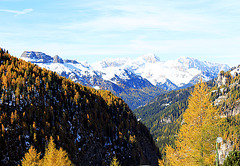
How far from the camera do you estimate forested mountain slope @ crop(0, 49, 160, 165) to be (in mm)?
74312

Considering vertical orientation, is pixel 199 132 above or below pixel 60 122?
above

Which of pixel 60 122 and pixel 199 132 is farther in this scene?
pixel 60 122

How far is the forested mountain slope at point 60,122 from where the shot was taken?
7431cm

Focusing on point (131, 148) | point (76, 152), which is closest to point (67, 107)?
point (76, 152)

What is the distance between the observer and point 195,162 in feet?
80.4

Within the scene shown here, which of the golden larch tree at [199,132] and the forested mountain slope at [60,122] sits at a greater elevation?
the golden larch tree at [199,132]

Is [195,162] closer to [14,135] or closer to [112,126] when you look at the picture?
[14,135]

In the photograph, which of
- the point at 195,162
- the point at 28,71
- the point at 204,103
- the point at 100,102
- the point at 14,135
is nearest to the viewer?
the point at 195,162

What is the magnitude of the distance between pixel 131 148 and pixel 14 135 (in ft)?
213

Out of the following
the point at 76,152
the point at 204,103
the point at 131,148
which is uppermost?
the point at 204,103

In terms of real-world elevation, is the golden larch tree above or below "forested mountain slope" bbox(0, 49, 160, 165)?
above

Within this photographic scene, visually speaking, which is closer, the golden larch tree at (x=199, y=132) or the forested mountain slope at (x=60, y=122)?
the golden larch tree at (x=199, y=132)

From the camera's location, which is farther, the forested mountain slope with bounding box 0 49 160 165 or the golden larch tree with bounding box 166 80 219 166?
the forested mountain slope with bounding box 0 49 160 165

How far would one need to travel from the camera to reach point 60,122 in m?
94.7
